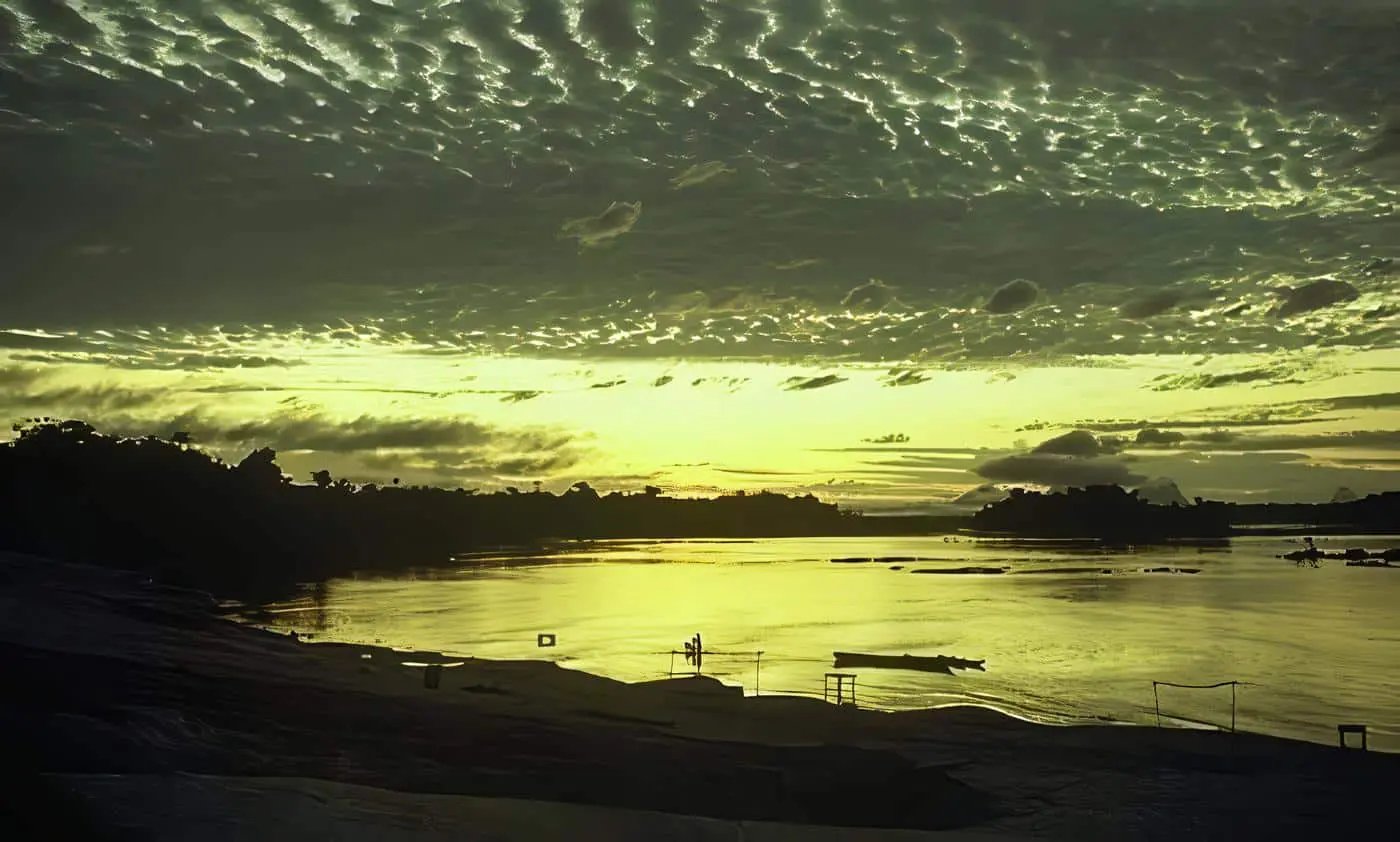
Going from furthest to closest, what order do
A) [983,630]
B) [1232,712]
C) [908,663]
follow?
[983,630] < [908,663] < [1232,712]

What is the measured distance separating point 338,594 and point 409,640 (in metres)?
33.2

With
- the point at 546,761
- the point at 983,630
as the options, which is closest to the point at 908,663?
the point at 983,630

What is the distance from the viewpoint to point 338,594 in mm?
89562

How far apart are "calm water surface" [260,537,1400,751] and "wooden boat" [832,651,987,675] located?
0.97 metres

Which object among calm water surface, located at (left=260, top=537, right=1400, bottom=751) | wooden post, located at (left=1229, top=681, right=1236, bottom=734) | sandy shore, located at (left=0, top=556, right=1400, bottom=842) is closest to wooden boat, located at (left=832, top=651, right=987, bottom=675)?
calm water surface, located at (left=260, top=537, right=1400, bottom=751)

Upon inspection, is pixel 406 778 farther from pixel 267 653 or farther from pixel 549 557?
pixel 549 557

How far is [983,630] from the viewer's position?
7500 cm

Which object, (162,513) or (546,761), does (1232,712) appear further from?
(162,513)

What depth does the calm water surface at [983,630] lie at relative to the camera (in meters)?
45.7

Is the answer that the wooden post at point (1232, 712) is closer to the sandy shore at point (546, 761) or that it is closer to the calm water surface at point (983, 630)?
the calm water surface at point (983, 630)

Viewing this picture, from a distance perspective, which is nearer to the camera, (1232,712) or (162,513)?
(1232,712)

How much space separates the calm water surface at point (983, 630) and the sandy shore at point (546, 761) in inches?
379

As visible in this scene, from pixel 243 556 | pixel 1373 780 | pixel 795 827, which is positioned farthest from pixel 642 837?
pixel 243 556

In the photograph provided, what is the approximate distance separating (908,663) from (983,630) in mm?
22351
